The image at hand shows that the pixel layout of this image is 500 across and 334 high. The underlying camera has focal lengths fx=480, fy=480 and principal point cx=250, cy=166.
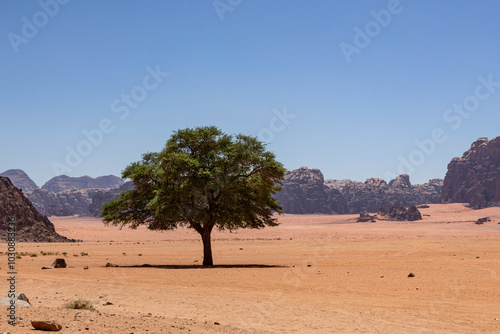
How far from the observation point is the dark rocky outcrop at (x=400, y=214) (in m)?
153

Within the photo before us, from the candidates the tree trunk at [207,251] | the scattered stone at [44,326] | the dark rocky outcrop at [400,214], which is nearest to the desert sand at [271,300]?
the scattered stone at [44,326]

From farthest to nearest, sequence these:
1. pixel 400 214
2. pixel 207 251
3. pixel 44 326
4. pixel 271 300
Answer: pixel 400 214 → pixel 207 251 → pixel 271 300 → pixel 44 326

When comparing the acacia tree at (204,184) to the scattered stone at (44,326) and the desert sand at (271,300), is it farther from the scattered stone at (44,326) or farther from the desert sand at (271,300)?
the scattered stone at (44,326)

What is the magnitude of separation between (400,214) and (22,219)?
117 m

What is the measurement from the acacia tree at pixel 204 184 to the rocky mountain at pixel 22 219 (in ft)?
147

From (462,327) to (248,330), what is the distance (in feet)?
17.5

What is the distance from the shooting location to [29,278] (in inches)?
811

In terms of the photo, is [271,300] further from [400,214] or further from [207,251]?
[400,214]

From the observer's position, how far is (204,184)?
27359 mm

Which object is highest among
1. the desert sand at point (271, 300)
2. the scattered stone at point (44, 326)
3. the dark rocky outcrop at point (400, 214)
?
the dark rocky outcrop at point (400, 214)

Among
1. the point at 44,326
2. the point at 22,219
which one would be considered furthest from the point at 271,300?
the point at 22,219

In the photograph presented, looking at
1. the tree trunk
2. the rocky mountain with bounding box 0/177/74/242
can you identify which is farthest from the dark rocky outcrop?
the tree trunk

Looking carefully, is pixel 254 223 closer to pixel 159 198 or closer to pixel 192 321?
pixel 159 198

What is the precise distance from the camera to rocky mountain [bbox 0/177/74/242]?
68938mm
